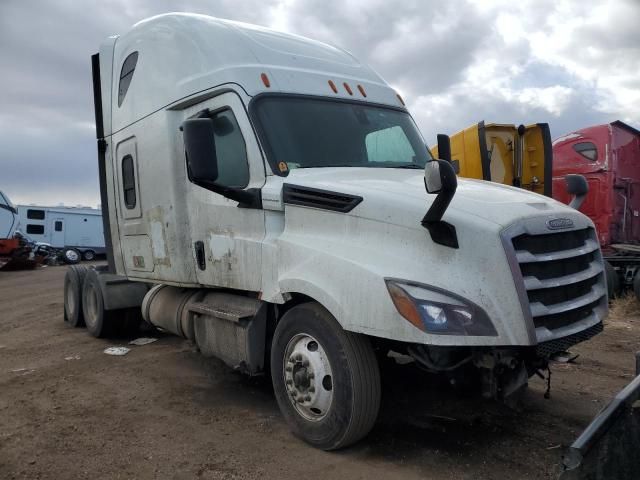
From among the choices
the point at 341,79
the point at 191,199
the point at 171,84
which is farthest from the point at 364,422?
the point at 171,84

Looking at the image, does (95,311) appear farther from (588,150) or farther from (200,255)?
(588,150)

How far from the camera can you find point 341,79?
5.07m

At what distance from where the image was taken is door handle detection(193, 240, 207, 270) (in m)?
5.01

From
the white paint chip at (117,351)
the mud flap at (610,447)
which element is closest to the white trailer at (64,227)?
the white paint chip at (117,351)

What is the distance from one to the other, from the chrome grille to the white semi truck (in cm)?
1

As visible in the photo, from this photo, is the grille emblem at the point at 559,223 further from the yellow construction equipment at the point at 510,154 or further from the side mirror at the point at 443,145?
the yellow construction equipment at the point at 510,154

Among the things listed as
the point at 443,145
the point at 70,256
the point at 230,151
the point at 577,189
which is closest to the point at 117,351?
the point at 230,151

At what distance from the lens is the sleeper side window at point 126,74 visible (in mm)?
6074

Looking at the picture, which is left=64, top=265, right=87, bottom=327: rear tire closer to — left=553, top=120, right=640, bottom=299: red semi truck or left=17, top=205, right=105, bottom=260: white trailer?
left=553, top=120, right=640, bottom=299: red semi truck

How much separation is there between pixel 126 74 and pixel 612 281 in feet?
28.0

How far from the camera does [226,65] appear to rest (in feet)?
15.5

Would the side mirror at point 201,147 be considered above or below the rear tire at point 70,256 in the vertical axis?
above

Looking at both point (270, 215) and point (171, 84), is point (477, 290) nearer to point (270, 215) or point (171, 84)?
point (270, 215)

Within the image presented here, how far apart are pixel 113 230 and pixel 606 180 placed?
8.58 meters
